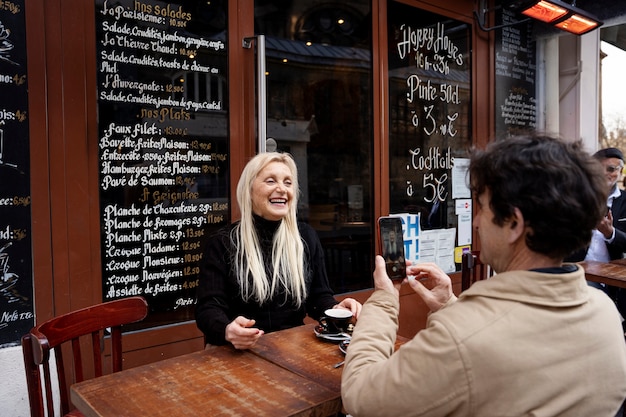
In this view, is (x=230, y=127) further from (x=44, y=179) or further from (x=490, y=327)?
(x=490, y=327)

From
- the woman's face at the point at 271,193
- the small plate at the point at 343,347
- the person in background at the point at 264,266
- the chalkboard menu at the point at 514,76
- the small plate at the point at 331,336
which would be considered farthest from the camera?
the chalkboard menu at the point at 514,76

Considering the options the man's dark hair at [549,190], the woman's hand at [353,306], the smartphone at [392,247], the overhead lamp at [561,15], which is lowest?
the woman's hand at [353,306]

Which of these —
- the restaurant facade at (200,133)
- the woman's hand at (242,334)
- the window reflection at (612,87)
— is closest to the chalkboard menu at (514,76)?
the restaurant facade at (200,133)

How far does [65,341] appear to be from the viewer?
82.0 inches

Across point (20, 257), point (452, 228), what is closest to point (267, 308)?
point (20, 257)

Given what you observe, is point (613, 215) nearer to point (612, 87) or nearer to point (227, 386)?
point (612, 87)

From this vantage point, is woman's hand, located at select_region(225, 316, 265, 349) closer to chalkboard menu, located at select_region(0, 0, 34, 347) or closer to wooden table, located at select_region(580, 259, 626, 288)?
chalkboard menu, located at select_region(0, 0, 34, 347)

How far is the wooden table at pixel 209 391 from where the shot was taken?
1509 mm

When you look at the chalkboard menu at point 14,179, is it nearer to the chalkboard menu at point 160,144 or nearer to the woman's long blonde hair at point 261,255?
the chalkboard menu at point 160,144

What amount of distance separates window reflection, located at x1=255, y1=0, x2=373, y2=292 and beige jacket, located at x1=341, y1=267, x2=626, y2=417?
278 cm

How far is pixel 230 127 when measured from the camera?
3449 mm

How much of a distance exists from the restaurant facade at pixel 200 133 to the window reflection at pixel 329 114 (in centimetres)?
1

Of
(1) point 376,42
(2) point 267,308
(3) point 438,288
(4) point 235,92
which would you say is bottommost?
(2) point 267,308

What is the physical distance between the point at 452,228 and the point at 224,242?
118 inches
